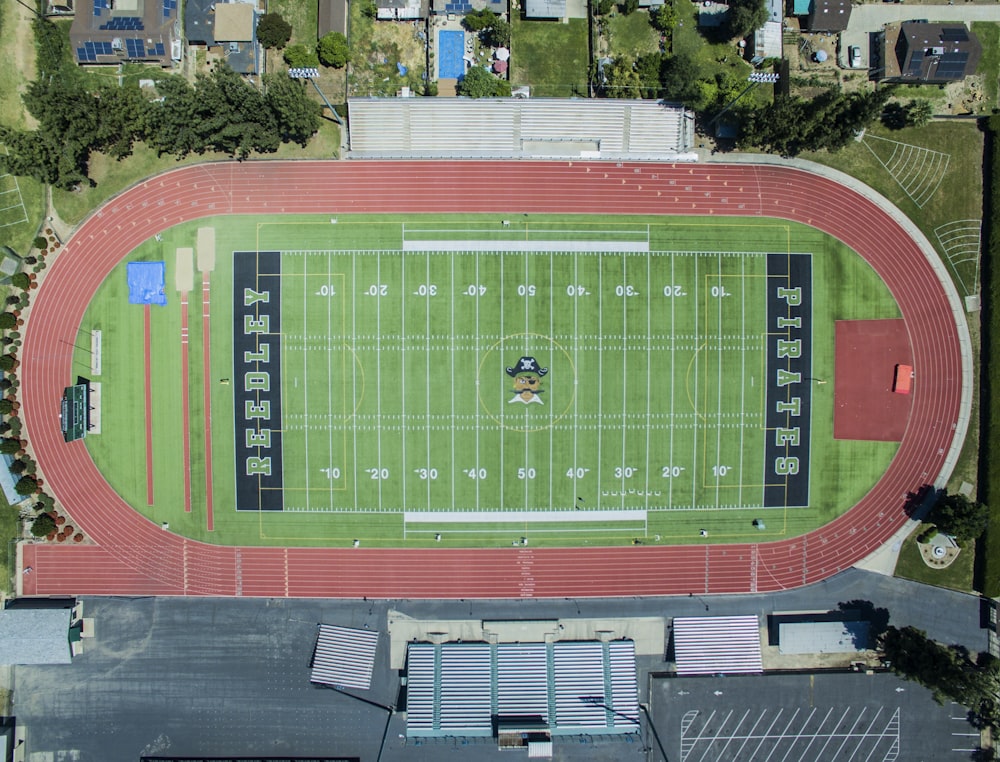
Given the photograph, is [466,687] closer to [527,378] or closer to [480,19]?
[527,378]

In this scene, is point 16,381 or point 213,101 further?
point 16,381

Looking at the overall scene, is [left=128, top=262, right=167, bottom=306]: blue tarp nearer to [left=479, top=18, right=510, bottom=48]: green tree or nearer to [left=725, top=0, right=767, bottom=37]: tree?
[left=479, top=18, right=510, bottom=48]: green tree

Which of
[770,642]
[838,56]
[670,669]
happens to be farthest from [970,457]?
[838,56]

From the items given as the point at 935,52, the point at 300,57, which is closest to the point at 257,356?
the point at 300,57

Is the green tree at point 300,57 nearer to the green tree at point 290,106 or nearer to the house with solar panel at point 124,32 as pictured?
the green tree at point 290,106

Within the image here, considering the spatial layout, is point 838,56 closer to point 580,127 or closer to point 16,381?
point 580,127

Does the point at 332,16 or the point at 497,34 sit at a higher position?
the point at 332,16
